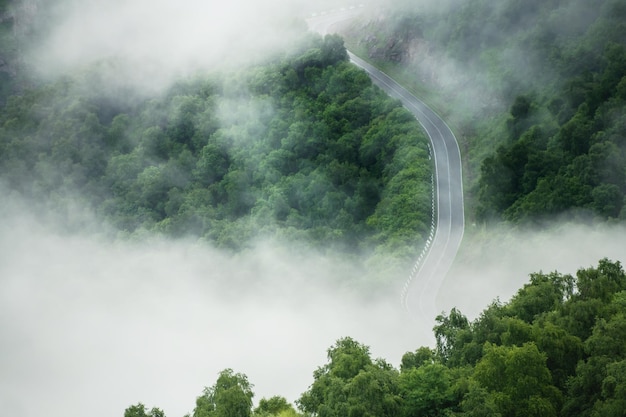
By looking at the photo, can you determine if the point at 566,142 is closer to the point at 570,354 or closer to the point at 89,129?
the point at 570,354

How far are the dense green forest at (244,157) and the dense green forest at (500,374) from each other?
4331 cm

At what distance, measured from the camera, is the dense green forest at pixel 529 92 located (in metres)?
118

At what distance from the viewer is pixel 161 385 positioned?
427 ft

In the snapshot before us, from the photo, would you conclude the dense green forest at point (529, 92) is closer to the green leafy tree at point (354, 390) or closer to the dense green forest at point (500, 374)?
the dense green forest at point (500, 374)

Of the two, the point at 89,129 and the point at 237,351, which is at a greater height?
the point at 89,129

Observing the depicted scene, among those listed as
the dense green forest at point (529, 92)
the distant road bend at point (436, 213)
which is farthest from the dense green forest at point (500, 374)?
the dense green forest at point (529, 92)

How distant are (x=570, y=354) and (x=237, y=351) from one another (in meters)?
66.1

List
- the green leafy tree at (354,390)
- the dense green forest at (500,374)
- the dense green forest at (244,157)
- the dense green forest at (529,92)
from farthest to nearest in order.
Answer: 1. the dense green forest at (244,157)
2. the dense green forest at (529,92)
3. the green leafy tree at (354,390)
4. the dense green forest at (500,374)

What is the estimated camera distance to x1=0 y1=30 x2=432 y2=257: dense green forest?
470 feet

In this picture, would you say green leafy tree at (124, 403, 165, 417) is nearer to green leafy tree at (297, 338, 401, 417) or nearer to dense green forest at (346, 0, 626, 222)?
green leafy tree at (297, 338, 401, 417)

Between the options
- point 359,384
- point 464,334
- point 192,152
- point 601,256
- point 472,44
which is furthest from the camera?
point 192,152

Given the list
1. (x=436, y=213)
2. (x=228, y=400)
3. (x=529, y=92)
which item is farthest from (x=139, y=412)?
(x=529, y=92)

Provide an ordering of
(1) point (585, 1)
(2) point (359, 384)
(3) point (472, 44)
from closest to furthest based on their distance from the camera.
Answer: (2) point (359, 384)
(1) point (585, 1)
(3) point (472, 44)

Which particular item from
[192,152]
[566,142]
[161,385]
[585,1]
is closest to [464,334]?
[566,142]
